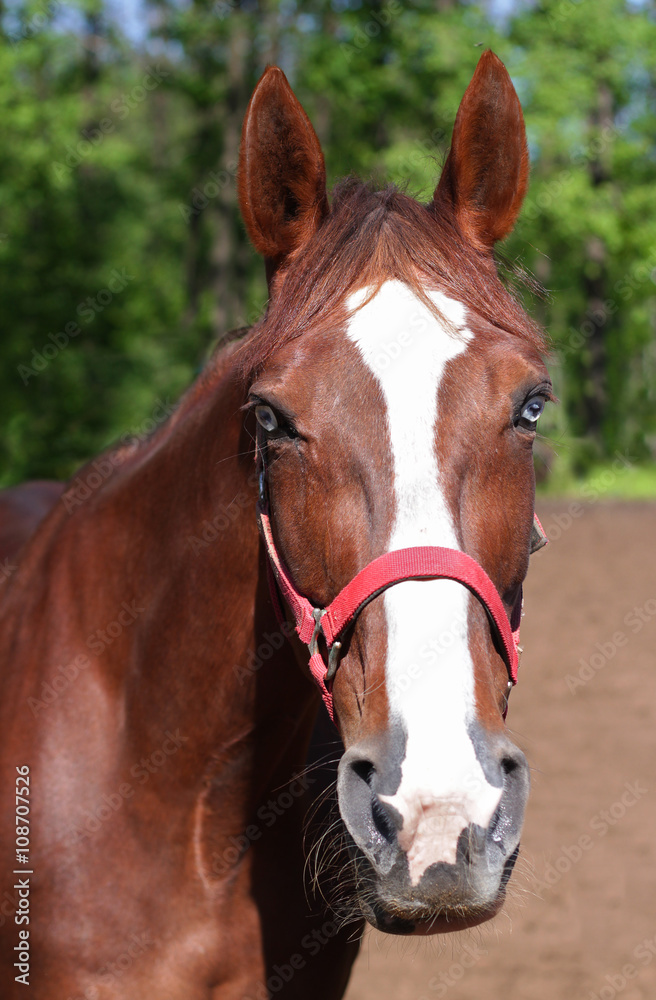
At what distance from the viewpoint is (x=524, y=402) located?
194cm

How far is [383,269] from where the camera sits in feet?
6.73

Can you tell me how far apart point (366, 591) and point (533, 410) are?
57 centimetres

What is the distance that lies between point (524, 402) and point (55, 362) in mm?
15322

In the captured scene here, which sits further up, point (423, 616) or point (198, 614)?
point (423, 616)

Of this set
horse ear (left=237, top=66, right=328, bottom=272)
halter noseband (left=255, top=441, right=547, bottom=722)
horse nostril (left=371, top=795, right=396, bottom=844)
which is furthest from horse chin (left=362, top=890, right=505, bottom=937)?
horse ear (left=237, top=66, right=328, bottom=272)

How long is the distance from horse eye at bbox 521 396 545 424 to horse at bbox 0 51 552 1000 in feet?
0.03
